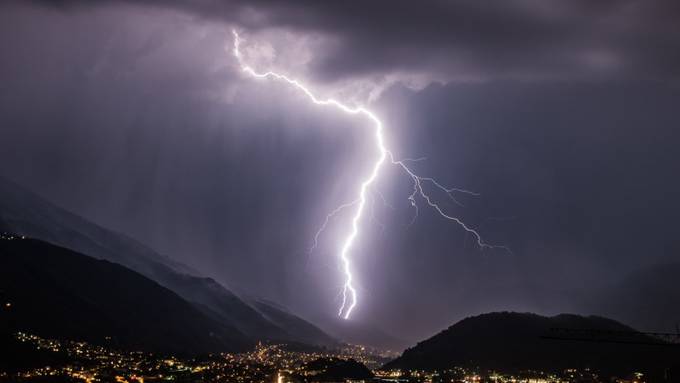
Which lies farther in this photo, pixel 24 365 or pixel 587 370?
pixel 587 370

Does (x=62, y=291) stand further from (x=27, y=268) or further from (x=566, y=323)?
(x=566, y=323)

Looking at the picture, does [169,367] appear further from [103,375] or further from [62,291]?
[62,291]

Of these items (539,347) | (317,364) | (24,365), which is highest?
(539,347)

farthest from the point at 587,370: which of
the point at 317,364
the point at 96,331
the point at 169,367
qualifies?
the point at 96,331

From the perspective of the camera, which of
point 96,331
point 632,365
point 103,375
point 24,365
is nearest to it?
point 24,365

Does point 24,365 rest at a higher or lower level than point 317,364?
lower

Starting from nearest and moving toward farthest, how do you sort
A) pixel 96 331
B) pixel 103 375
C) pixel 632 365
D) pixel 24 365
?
1. pixel 24 365
2. pixel 103 375
3. pixel 632 365
4. pixel 96 331
